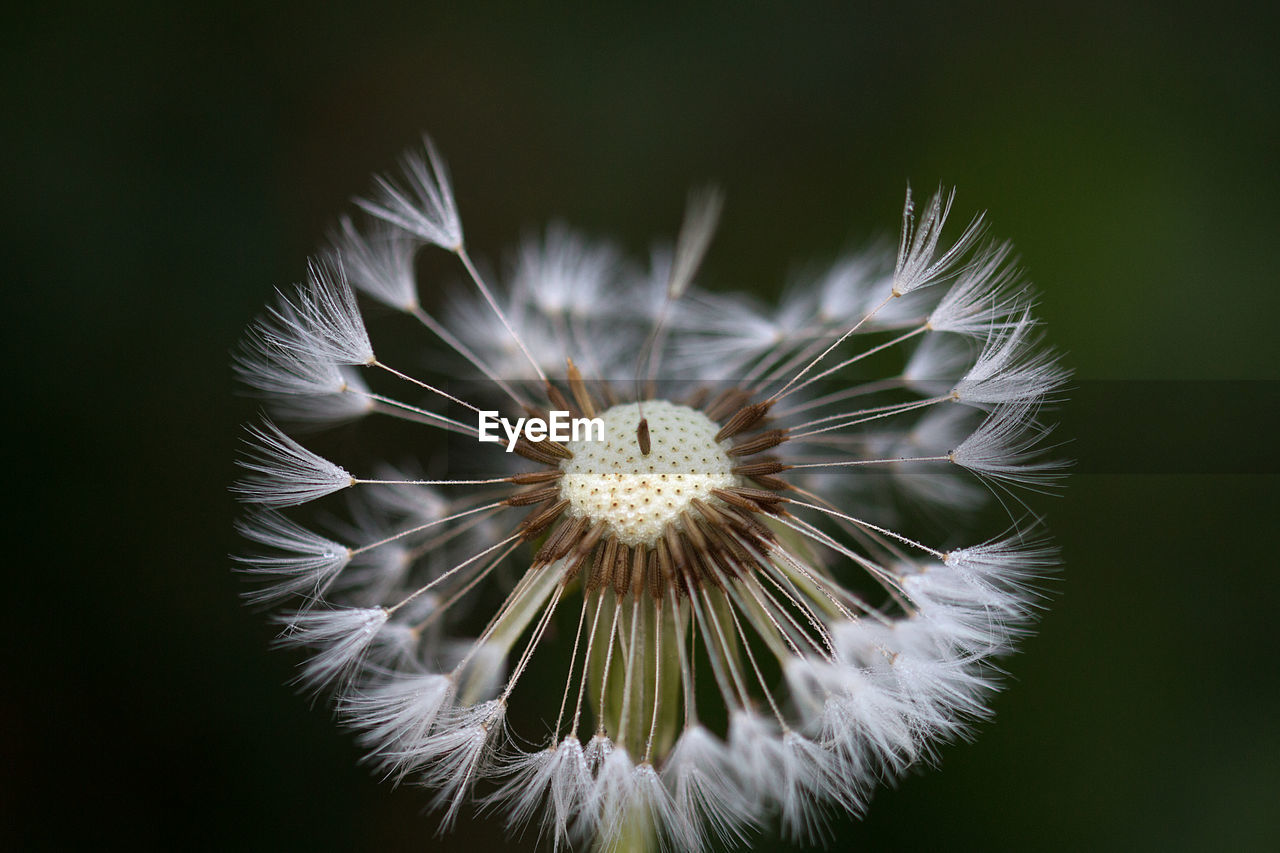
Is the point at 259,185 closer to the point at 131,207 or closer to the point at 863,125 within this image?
the point at 131,207

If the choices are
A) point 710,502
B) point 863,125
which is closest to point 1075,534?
point 710,502

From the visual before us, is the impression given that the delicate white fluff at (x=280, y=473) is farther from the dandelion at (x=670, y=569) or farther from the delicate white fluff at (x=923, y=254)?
the delicate white fluff at (x=923, y=254)

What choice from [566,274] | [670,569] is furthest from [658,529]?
[566,274]

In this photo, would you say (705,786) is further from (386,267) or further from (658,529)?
(386,267)

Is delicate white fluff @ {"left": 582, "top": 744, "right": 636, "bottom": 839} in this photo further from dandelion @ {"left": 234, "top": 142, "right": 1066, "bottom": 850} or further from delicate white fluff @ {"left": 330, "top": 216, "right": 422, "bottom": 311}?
delicate white fluff @ {"left": 330, "top": 216, "right": 422, "bottom": 311}

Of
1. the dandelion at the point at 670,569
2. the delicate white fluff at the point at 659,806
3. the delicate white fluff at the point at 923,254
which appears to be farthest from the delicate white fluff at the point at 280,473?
the delicate white fluff at the point at 923,254

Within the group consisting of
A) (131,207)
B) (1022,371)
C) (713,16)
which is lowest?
(1022,371)

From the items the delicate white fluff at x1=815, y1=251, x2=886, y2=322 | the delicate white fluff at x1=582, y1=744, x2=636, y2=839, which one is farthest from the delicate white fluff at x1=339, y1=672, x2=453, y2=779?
the delicate white fluff at x1=815, y1=251, x2=886, y2=322
